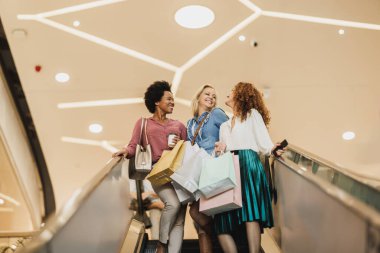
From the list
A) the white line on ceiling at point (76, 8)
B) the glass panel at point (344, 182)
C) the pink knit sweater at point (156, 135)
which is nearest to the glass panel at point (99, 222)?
the pink knit sweater at point (156, 135)

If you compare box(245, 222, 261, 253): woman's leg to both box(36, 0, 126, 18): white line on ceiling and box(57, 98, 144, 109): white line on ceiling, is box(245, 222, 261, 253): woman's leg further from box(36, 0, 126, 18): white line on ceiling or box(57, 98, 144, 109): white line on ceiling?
box(57, 98, 144, 109): white line on ceiling

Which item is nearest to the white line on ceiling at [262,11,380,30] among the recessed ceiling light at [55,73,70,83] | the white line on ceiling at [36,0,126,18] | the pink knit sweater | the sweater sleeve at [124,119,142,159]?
the white line on ceiling at [36,0,126,18]

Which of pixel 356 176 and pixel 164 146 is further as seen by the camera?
pixel 164 146

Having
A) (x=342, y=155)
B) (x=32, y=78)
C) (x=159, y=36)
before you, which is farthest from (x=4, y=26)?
(x=342, y=155)

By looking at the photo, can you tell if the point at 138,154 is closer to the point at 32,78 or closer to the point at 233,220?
the point at 233,220

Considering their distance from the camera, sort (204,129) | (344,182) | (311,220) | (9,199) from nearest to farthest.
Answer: (311,220) < (344,182) < (204,129) < (9,199)

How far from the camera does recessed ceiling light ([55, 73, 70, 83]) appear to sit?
22.8ft

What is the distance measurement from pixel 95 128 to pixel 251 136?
543 cm

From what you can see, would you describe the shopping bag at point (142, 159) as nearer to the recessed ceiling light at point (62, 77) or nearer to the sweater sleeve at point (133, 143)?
the sweater sleeve at point (133, 143)

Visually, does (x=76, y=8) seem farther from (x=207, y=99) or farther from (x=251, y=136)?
(x=251, y=136)

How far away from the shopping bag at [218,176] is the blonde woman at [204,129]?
334 millimetres

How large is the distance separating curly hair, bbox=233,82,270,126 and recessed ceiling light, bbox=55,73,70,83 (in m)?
4.41

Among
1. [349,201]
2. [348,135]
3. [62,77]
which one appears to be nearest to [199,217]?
[349,201]

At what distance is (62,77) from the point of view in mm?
7012
